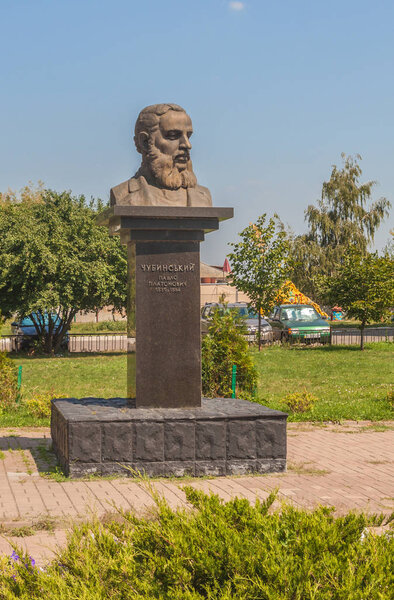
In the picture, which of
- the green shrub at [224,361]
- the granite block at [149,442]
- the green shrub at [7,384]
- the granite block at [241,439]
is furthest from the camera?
the green shrub at [224,361]

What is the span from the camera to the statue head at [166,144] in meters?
8.65

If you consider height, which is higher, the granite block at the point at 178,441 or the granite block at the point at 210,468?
the granite block at the point at 178,441

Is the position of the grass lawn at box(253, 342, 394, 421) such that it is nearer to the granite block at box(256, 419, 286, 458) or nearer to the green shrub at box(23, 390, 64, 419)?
the green shrub at box(23, 390, 64, 419)

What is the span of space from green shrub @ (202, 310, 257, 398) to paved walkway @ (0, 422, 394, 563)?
10.6ft

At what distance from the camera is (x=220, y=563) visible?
3.41 meters

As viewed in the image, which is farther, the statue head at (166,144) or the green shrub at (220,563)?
the statue head at (166,144)

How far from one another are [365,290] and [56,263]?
11.1 m

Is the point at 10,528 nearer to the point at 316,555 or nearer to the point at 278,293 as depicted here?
the point at 316,555

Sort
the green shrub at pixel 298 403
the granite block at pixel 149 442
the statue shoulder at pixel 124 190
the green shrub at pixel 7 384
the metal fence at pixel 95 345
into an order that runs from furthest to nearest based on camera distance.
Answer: the metal fence at pixel 95 345 → the green shrub at pixel 7 384 → the green shrub at pixel 298 403 → the statue shoulder at pixel 124 190 → the granite block at pixel 149 442

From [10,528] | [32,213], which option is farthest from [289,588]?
[32,213]

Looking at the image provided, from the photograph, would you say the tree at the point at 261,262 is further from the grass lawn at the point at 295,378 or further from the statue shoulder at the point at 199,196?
the statue shoulder at the point at 199,196

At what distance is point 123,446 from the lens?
7750 millimetres

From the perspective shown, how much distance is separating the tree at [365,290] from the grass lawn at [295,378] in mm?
1366

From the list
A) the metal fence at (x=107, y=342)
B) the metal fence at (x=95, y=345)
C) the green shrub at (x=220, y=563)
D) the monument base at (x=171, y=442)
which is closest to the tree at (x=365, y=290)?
the metal fence at (x=107, y=342)
